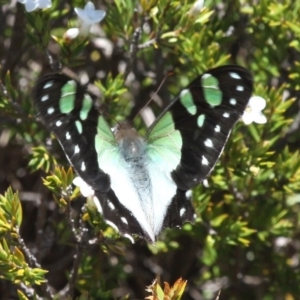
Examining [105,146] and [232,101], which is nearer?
[232,101]

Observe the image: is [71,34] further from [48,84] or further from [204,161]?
[204,161]

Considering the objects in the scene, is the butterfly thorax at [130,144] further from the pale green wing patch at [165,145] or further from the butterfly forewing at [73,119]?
the butterfly forewing at [73,119]

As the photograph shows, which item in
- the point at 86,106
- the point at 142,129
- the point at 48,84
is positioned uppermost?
the point at 48,84

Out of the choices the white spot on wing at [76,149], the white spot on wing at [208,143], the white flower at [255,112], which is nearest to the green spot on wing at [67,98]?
the white spot on wing at [76,149]

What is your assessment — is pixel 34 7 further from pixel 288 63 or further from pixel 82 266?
pixel 288 63

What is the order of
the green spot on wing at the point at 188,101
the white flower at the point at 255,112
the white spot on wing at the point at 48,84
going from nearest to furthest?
the white spot on wing at the point at 48,84
the green spot on wing at the point at 188,101
the white flower at the point at 255,112

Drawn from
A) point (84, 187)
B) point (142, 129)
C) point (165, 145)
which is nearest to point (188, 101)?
point (165, 145)

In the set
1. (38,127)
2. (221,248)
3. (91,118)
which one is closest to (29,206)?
(38,127)

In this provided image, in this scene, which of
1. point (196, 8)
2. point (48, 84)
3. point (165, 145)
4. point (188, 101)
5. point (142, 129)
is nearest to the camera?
point (48, 84)
